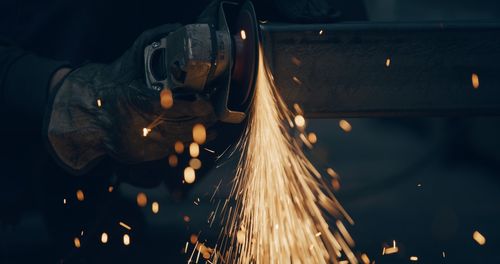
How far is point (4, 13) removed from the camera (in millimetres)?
1993

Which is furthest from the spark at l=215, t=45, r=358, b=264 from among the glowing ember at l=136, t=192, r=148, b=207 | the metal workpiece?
the glowing ember at l=136, t=192, r=148, b=207

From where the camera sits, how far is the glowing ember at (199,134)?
1.73m

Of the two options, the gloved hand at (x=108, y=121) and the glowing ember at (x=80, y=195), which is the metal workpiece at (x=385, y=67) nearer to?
the gloved hand at (x=108, y=121)

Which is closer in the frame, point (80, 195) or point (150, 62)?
point (150, 62)

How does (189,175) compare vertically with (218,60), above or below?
below

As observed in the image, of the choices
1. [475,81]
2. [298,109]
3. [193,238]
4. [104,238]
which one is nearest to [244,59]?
[298,109]

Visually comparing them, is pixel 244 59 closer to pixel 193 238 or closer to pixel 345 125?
pixel 345 125

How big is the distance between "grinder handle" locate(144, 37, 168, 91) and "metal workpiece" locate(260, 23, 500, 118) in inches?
11.3

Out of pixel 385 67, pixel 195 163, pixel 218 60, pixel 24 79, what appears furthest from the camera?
pixel 195 163

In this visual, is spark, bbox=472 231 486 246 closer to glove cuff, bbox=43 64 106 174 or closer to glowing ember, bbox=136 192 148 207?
glowing ember, bbox=136 192 148 207

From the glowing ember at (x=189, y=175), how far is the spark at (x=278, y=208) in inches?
5.3

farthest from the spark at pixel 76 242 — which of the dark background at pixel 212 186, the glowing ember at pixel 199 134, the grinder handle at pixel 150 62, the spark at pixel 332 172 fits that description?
the spark at pixel 332 172

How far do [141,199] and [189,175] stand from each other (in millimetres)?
185

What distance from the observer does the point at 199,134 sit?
5.80 feet
